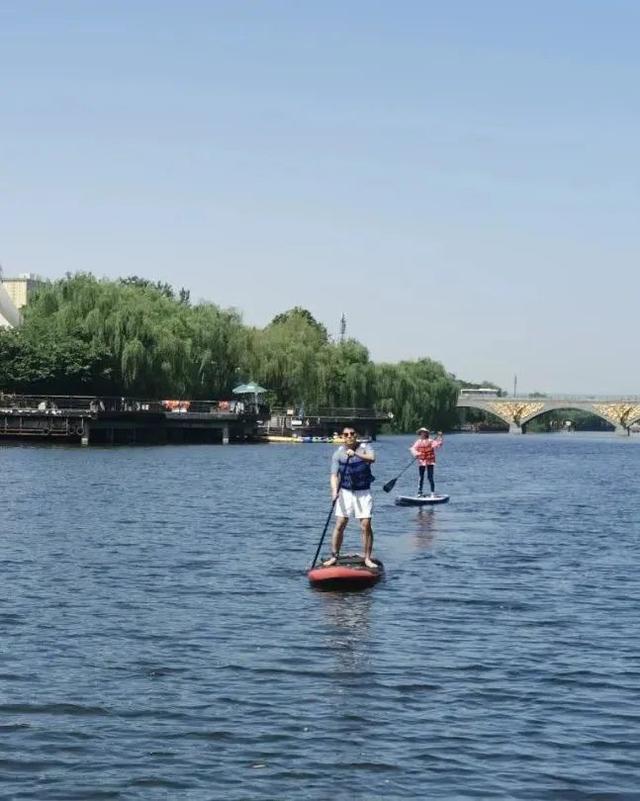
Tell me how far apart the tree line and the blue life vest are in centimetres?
6385

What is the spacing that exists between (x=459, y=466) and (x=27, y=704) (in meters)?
62.3

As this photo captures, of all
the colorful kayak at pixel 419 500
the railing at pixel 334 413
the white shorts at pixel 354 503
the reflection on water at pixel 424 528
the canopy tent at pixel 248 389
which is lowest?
the reflection on water at pixel 424 528

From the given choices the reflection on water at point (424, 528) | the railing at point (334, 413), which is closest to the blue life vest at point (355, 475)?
the reflection on water at point (424, 528)

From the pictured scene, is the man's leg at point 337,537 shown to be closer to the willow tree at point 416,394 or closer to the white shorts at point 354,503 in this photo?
the white shorts at point 354,503

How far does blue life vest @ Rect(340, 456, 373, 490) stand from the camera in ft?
73.1

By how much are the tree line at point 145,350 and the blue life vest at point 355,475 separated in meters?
63.9

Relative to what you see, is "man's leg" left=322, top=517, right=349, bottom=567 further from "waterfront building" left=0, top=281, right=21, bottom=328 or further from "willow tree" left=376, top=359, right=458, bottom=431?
"willow tree" left=376, top=359, right=458, bottom=431

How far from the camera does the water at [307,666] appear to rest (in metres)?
12.1

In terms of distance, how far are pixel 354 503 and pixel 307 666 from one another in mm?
6528

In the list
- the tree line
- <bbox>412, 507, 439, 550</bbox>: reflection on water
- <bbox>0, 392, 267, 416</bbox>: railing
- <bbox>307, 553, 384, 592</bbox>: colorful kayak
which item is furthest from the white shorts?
the tree line

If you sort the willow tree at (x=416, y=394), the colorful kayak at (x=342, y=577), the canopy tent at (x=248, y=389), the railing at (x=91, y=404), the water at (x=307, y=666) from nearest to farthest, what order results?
the water at (x=307, y=666)
the colorful kayak at (x=342, y=577)
the railing at (x=91, y=404)
the canopy tent at (x=248, y=389)
the willow tree at (x=416, y=394)

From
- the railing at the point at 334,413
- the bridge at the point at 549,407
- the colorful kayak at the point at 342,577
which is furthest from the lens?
the bridge at the point at 549,407

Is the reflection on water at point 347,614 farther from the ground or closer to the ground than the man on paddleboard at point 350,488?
closer to the ground

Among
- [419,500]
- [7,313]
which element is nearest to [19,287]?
[7,313]
